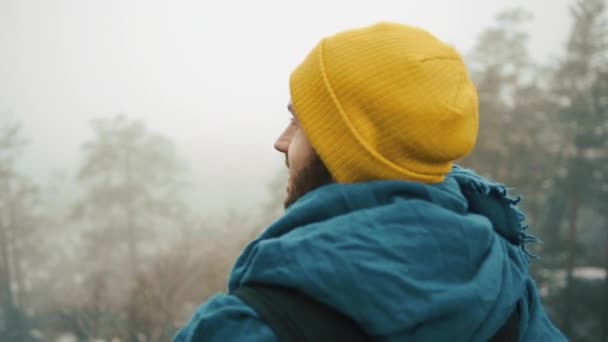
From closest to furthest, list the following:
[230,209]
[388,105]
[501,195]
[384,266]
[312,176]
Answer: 1. [384,266]
2. [388,105]
3. [312,176]
4. [501,195]
5. [230,209]

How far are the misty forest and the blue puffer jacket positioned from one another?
13367 mm

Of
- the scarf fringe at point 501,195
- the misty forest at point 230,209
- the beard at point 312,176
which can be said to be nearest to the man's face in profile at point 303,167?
the beard at point 312,176

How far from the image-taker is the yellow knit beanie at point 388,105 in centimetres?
126

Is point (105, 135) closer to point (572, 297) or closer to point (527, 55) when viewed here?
point (527, 55)

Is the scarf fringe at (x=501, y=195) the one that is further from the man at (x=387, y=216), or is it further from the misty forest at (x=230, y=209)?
the misty forest at (x=230, y=209)

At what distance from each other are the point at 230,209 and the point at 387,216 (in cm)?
2343

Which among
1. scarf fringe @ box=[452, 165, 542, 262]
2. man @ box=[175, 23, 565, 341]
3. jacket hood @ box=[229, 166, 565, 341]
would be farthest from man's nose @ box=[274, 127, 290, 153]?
scarf fringe @ box=[452, 165, 542, 262]

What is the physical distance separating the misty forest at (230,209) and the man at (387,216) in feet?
43.9

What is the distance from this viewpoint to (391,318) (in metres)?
1.08

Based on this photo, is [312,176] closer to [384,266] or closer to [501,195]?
[384,266]

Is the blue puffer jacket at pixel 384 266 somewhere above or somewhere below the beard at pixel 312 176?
below

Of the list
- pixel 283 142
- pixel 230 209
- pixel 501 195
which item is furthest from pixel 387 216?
pixel 230 209

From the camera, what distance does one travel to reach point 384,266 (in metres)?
1.09

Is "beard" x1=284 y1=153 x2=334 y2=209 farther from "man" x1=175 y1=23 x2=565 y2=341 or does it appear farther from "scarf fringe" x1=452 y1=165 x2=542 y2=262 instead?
"scarf fringe" x1=452 y1=165 x2=542 y2=262
